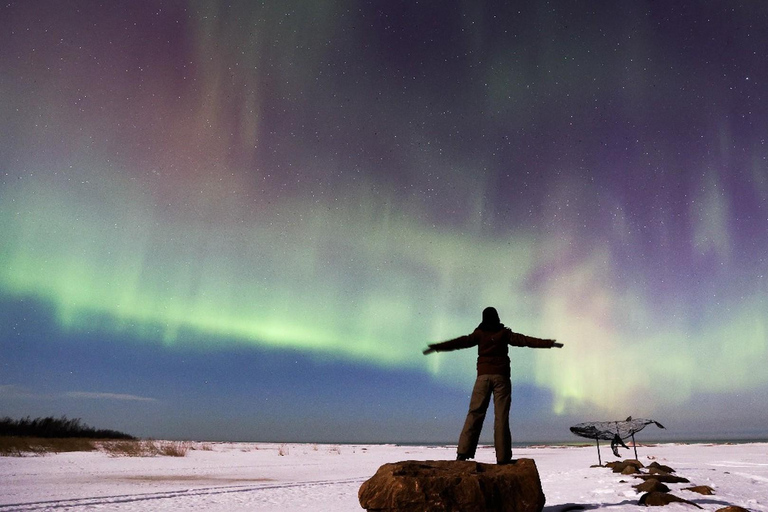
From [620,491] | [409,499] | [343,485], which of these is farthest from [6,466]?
[620,491]

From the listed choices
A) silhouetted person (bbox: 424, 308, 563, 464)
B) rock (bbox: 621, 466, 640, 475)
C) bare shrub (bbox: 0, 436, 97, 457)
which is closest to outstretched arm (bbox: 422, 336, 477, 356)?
silhouetted person (bbox: 424, 308, 563, 464)

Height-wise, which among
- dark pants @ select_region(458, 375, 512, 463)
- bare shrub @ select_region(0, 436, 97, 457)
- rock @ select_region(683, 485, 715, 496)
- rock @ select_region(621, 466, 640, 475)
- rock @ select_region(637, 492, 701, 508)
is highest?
dark pants @ select_region(458, 375, 512, 463)

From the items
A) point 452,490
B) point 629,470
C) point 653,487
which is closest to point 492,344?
point 452,490

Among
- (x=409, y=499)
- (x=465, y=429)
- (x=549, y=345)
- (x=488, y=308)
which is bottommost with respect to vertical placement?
(x=409, y=499)

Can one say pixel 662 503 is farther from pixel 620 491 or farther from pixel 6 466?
pixel 6 466

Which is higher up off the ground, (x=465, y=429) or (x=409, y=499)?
(x=465, y=429)

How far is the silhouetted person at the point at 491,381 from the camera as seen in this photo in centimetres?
834

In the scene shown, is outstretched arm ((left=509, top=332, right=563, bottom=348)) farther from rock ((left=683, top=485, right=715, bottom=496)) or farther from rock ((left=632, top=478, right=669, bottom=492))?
rock ((left=683, top=485, right=715, bottom=496))

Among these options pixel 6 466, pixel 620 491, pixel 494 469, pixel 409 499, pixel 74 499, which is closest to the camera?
pixel 409 499

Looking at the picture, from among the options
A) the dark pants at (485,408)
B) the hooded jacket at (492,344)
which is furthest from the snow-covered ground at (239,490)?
the hooded jacket at (492,344)

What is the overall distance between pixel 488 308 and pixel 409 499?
3496 millimetres

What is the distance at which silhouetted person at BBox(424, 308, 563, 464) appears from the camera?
8344 millimetres

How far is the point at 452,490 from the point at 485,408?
1.65 m

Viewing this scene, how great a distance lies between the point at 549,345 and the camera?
27.2 feet
